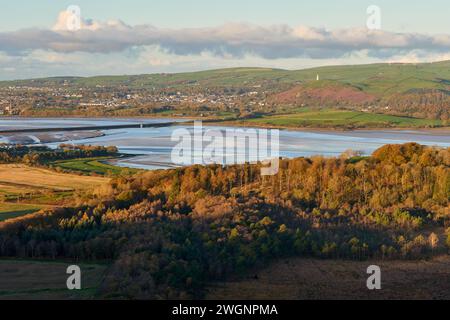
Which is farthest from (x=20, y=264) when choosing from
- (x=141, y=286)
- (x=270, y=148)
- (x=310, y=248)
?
(x=270, y=148)

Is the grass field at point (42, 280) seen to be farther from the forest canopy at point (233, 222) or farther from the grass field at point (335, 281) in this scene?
the grass field at point (335, 281)

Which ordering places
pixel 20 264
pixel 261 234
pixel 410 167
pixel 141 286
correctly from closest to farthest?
pixel 141 286, pixel 20 264, pixel 261 234, pixel 410 167

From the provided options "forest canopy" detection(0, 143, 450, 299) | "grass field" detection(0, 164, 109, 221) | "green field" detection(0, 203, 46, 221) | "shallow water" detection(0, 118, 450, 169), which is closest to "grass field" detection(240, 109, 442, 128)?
"shallow water" detection(0, 118, 450, 169)

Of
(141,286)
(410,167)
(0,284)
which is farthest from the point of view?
(410,167)

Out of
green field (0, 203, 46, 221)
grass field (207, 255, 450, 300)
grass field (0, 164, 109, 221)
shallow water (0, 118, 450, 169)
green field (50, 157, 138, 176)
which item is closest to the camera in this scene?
grass field (207, 255, 450, 300)

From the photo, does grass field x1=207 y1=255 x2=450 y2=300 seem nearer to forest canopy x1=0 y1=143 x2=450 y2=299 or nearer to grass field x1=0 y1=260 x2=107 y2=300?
forest canopy x1=0 y1=143 x2=450 y2=299

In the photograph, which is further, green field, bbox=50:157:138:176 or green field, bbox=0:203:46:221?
green field, bbox=50:157:138:176

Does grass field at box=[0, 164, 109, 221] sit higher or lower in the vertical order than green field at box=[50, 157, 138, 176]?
lower
